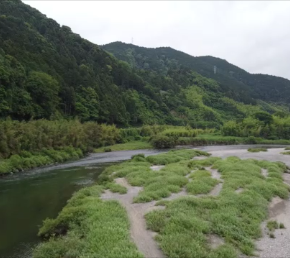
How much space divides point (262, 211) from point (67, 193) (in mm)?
19252

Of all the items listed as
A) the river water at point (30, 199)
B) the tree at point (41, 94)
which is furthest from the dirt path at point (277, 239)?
the tree at point (41, 94)

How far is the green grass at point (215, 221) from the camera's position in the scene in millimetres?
15328

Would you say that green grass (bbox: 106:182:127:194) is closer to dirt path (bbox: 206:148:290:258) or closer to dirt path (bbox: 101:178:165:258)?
dirt path (bbox: 101:178:165:258)

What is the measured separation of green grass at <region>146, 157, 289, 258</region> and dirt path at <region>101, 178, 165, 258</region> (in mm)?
457

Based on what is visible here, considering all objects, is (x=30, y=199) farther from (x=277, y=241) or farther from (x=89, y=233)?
(x=277, y=241)

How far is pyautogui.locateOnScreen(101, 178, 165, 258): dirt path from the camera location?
50.5 feet

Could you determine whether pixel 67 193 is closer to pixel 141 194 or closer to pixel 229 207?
pixel 141 194

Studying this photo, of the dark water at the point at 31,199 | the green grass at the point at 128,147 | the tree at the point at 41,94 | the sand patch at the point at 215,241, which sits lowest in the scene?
the green grass at the point at 128,147

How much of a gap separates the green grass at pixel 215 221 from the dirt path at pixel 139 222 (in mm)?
457

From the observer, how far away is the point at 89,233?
56.8 ft

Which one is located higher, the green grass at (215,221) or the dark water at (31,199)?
the green grass at (215,221)

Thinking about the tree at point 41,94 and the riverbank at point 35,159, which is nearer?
the riverbank at point 35,159

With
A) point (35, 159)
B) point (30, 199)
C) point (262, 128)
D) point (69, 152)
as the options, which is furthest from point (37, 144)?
point (262, 128)

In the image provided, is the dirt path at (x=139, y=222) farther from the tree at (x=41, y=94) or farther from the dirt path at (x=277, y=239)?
the tree at (x=41, y=94)
